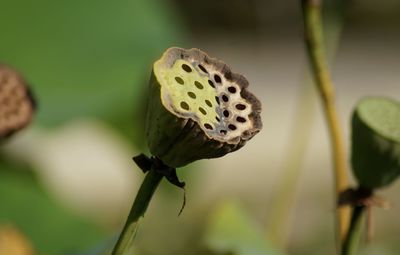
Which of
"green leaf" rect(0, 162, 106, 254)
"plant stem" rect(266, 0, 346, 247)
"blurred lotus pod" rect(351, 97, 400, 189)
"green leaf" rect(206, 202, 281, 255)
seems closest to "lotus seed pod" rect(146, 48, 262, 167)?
"blurred lotus pod" rect(351, 97, 400, 189)

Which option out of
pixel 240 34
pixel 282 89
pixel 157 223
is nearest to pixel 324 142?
pixel 282 89

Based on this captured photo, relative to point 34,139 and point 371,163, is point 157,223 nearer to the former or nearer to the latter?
point 34,139

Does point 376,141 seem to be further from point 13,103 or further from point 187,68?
point 13,103

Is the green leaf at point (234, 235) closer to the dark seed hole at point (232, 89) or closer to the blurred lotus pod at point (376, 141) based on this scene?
the blurred lotus pod at point (376, 141)

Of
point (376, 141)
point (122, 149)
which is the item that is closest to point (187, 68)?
point (376, 141)

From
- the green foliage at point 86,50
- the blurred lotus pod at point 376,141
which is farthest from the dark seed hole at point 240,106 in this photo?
the green foliage at point 86,50

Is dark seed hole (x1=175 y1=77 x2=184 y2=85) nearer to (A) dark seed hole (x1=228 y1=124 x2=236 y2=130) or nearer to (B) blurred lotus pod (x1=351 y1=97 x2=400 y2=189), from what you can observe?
(A) dark seed hole (x1=228 y1=124 x2=236 y2=130)

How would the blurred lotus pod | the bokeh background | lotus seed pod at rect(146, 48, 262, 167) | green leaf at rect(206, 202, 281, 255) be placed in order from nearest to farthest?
lotus seed pod at rect(146, 48, 262, 167) → the blurred lotus pod → green leaf at rect(206, 202, 281, 255) → the bokeh background
